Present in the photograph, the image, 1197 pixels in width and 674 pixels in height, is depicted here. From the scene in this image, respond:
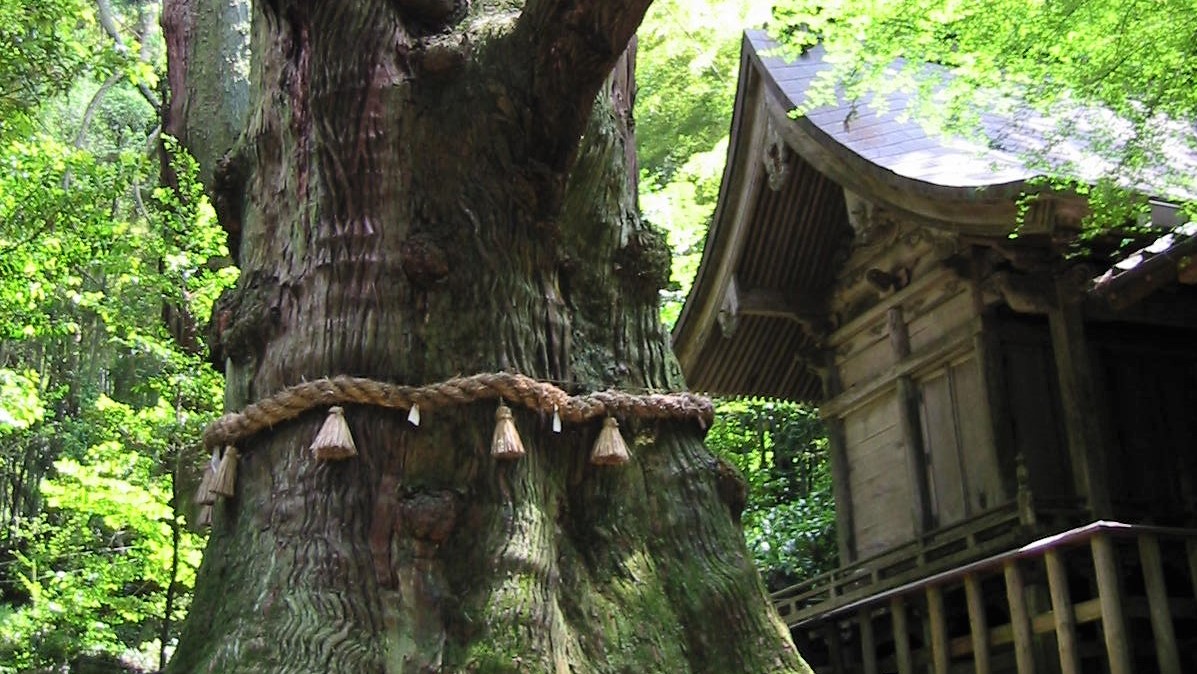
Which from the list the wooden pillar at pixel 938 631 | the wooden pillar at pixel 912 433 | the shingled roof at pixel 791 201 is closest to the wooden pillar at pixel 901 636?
the wooden pillar at pixel 938 631

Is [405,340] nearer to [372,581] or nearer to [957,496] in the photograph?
[372,581]

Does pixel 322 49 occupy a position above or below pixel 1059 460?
above

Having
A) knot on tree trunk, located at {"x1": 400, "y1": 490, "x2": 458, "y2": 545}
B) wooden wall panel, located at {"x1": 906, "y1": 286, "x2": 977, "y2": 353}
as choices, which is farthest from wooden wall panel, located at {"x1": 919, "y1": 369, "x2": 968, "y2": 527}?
knot on tree trunk, located at {"x1": 400, "y1": 490, "x2": 458, "y2": 545}

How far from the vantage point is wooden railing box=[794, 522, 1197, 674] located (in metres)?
5.00

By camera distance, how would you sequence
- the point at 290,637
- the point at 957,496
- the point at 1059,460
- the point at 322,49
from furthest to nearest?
the point at 957,496 → the point at 1059,460 → the point at 322,49 → the point at 290,637

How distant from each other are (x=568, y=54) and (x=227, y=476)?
5.01 feet

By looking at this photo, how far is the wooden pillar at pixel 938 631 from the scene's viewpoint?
5914 mm

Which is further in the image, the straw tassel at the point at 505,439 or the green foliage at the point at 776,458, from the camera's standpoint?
the green foliage at the point at 776,458

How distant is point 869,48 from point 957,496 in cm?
311

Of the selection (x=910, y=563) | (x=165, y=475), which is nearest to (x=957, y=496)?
(x=910, y=563)

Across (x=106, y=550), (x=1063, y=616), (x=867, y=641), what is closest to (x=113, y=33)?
(x=106, y=550)

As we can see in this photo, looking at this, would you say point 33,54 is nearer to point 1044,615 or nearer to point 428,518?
point 428,518

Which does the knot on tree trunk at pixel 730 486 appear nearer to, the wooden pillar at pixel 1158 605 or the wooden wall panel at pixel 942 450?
the wooden pillar at pixel 1158 605

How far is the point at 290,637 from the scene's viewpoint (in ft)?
8.92
